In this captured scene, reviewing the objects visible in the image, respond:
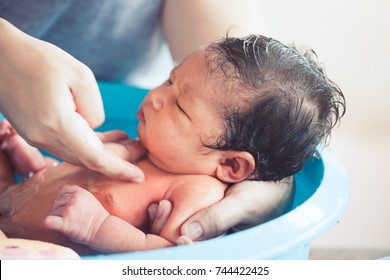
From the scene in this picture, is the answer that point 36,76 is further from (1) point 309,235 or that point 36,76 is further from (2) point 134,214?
(1) point 309,235

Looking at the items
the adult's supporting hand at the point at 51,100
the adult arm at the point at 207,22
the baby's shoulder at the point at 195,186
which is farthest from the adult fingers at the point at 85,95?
the adult arm at the point at 207,22

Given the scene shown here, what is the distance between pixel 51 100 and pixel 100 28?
0.38 meters

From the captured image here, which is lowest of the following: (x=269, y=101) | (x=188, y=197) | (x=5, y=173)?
(x=5, y=173)

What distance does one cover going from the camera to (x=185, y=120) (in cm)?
62

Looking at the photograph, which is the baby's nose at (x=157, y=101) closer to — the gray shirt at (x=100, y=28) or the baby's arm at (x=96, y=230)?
the baby's arm at (x=96, y=230)

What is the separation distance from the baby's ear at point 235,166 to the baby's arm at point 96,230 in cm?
12

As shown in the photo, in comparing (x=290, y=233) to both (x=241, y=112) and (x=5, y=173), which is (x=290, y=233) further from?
(x=5, y=173)

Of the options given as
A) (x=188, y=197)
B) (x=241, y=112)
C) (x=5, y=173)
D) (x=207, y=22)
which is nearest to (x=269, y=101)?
(x=241, y=112)

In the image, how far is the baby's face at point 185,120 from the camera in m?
0.61

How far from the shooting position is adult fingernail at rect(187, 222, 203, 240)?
0.55 meters

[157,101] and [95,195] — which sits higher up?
[157,101]

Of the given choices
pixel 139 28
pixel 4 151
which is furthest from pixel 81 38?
pixel 4 151

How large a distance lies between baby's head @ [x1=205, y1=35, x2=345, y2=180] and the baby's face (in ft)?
0.04

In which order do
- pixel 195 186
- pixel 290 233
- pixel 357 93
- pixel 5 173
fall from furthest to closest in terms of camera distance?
pixel 357 93 < pixel 5 173 < pixel 195 186 < pixel 290 233
